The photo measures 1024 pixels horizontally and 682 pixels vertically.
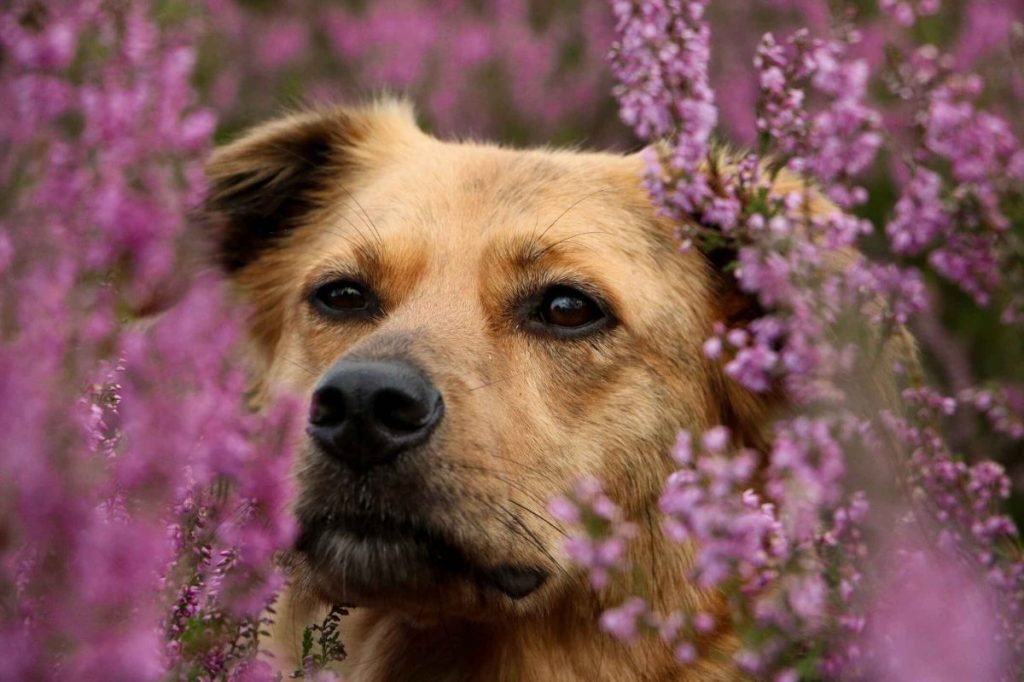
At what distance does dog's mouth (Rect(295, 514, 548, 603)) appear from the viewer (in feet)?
7.93

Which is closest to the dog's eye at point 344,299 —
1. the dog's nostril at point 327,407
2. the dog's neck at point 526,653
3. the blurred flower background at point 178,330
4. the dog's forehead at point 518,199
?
the dog's forehead at point 518,199

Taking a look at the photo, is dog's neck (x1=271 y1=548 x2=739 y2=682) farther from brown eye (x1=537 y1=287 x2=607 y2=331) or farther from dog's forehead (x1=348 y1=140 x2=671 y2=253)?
dog's forehead (x1=348 y1=140 x2=671 y2=253)

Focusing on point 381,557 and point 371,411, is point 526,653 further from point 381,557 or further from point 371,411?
point 371,411

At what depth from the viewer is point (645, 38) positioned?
102 inches

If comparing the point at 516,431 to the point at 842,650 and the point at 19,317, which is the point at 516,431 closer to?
the point at 842,650

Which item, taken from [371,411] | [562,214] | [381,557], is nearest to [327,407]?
[371,411]

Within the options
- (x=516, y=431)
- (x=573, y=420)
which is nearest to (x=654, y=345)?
(x=573, y=420)

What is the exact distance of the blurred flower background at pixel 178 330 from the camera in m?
1.53

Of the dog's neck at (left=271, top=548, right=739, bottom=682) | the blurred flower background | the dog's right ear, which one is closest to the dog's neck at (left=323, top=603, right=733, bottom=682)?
the dog's neck at (left=271, top=548, right=739, bottom=682)

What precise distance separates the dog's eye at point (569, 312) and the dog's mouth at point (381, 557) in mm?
677

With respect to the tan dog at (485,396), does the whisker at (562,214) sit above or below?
above

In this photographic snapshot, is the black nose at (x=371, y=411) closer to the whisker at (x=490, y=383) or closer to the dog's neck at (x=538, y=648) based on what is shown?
the whisker at (x=490, y=383)

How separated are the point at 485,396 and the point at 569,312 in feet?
1.36

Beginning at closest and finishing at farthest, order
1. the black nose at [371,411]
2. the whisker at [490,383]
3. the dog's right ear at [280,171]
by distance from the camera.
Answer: the black nose at [371,411]
the whisker at [490,383]
the dog's right ear at [280,171]
